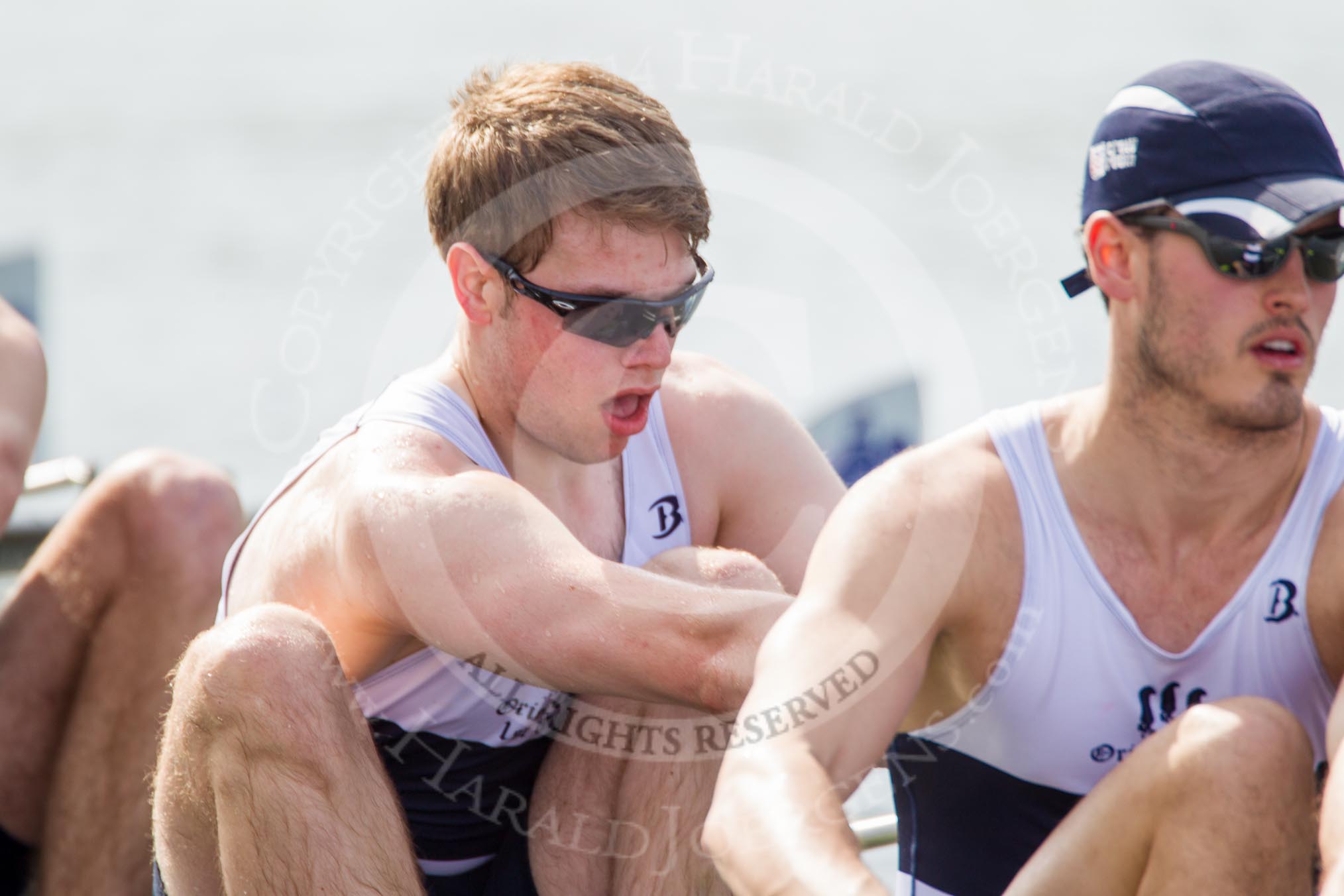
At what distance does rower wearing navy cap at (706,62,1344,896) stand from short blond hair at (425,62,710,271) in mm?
591

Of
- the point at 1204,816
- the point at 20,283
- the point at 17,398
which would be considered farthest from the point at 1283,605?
the point at 20,283

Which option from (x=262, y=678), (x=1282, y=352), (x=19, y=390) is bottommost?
(x=262, y=678)

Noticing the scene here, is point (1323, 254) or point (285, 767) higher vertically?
point (1323, 254)

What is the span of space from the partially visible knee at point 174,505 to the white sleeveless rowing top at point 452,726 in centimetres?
23

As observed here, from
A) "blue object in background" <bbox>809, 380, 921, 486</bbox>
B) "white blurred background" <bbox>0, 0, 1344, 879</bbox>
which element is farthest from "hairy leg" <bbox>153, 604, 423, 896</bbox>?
"white blurred background" <bbox>0, 0, 1344, 879</bbox>

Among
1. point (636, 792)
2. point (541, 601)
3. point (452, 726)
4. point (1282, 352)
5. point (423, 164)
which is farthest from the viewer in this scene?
point (423, 164)

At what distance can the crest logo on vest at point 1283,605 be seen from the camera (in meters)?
1.83

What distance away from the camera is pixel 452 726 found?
218 centimetres

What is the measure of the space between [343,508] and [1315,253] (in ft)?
4.21

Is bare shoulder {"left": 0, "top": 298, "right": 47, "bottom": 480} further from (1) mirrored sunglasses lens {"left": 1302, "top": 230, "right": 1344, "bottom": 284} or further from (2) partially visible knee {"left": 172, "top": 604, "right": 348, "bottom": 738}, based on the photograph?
(1) mirrored sunglasses lens {"left": 1302, "top": 230, "right": 1344, "bottom": 284}

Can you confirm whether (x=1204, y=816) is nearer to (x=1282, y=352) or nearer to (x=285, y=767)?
(x=1282, y=352)

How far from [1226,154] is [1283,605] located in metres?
0.56

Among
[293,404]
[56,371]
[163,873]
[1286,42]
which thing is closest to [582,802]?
[163,873]

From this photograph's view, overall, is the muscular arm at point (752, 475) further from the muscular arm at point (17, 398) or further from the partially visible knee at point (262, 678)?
the muscular arm at point (17, 398)
